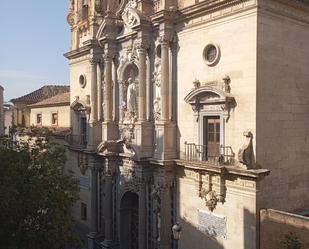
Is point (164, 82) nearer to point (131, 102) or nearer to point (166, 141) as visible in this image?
point (166, 141)

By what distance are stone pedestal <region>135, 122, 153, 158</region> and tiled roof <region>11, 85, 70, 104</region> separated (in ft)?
62.3

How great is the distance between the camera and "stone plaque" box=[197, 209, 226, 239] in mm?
12938

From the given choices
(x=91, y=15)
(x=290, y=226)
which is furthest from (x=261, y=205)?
(x=91, y=15)

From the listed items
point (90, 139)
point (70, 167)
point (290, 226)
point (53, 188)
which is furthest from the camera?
point (70, 167)

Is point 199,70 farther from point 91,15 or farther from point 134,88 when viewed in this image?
point 91,15

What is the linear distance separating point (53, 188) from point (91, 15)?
36.6 feet

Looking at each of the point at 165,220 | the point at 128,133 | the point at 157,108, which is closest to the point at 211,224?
the point at 165,220

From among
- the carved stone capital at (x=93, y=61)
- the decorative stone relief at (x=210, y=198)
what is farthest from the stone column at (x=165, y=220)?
the carved stone capital at (x=93, y=61)

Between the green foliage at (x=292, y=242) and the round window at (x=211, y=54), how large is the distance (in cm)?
607

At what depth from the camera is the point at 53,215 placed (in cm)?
1188

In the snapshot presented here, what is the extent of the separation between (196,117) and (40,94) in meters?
23.0

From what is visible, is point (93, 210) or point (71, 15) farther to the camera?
point (71, 15)

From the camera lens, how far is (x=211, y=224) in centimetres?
1334

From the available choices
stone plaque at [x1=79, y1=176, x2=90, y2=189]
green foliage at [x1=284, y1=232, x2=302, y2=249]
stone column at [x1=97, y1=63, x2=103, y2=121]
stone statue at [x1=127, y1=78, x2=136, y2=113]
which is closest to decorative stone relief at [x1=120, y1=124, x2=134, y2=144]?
stone statue at [x1=127, y1=78, x2=136, y2=113]
